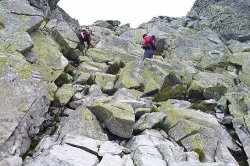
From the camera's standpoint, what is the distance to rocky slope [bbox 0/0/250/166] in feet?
57.5

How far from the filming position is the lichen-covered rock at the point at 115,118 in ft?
63.6

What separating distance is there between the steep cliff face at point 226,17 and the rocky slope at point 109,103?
354 inches

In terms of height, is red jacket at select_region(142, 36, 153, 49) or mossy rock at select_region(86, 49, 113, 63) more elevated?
red jacket at select_region(142, 36, 153, 49)

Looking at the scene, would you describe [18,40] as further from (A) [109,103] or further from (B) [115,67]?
(B) [115,67]

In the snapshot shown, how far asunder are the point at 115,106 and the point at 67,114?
3.11 m

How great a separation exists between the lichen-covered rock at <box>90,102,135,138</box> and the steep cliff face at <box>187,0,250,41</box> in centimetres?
3179

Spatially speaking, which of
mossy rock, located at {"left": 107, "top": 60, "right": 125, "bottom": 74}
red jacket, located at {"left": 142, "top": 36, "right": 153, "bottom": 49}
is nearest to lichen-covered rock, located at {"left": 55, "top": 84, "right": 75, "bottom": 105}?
mossy rock, located at {"left": 107, "top": 60, "right": 125, "bottom": 74}

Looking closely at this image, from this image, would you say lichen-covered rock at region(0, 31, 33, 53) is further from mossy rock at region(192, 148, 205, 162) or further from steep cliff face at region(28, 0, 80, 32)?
steep cliff face at region(28, 0, 80, 32)

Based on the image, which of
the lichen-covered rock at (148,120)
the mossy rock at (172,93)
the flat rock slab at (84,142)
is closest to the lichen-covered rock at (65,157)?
the flat rock slab at (84,142)

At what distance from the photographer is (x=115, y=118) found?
19.3 meters

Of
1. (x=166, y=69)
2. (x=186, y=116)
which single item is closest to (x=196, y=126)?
(x=186, y=116)

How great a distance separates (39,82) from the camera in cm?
2050

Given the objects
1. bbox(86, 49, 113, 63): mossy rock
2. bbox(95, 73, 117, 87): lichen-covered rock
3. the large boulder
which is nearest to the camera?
the large boulder

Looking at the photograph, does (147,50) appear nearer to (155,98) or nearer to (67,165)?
(155,98)
